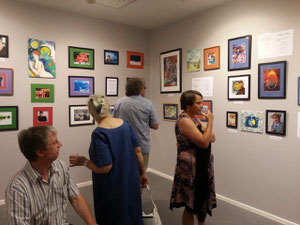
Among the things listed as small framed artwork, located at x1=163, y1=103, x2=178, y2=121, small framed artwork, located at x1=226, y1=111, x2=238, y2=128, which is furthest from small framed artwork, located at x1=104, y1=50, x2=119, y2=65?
small framed artwork, located at x1=226, y1=111, x2=238, y2=128

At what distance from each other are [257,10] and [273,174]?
1.85m

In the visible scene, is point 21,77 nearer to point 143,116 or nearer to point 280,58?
point 143,116

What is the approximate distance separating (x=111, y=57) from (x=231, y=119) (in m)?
2.07

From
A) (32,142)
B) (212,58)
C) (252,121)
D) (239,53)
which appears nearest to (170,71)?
(212,58)

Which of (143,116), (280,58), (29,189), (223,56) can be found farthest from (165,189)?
(29,189)

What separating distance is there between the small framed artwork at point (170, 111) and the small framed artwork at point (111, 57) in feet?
3.57

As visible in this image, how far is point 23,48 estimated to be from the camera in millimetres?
3090

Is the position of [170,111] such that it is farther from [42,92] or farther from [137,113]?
[42,92]

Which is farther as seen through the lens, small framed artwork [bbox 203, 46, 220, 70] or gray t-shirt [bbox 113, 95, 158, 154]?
small framed artwork [bbox 203, 46, 220, 70]

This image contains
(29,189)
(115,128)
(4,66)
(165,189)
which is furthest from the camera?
(165,189)

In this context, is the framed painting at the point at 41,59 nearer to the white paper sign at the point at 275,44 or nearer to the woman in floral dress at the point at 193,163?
the woman in floral dress at the point at 193,163

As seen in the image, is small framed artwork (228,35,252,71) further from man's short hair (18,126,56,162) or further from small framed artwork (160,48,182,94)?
man's short hair (18,126,56,162)

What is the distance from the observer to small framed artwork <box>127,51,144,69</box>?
13.3 feet

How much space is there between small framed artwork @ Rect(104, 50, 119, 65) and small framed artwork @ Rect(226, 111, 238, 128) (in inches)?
76.4
